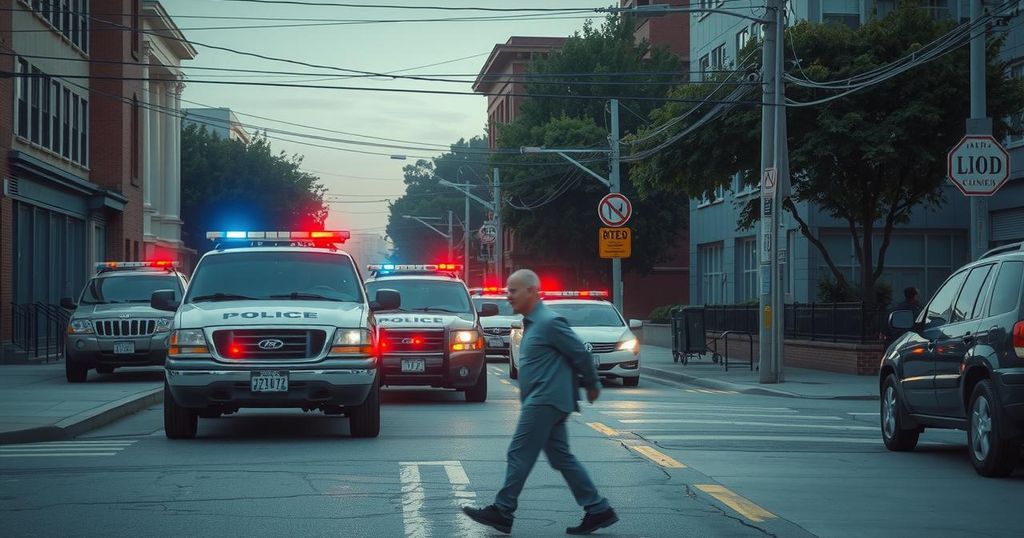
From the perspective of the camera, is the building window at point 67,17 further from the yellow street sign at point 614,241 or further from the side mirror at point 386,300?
the side mirror at point 386,300

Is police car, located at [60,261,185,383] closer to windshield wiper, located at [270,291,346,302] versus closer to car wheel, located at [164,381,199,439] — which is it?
windshield wiper, located at [270,291,346,302]

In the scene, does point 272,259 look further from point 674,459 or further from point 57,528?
point 57,528

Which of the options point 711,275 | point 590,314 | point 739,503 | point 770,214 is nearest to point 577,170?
point 711,275

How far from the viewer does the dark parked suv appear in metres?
11.1

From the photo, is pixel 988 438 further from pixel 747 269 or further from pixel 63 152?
pixel 747 269

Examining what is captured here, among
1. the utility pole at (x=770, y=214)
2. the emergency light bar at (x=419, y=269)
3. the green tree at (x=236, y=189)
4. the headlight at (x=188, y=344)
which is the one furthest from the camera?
the green tree at (x=236, y=189)

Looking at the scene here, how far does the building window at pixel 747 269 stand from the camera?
4772cm

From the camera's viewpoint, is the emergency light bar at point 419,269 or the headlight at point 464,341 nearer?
the headlight at point 464,341

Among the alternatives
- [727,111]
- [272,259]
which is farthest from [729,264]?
[272,259]

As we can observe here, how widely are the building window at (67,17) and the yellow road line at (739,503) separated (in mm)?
26445

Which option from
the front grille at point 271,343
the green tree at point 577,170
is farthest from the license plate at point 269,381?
the green tree at point 577,170

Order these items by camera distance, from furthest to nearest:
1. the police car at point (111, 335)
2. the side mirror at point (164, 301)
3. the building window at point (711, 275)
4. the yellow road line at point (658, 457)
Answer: the building window at point (711, 275), the police car at point (111, 335), the side mirror at point (164, 301), the yellow road line at point (658, 457)

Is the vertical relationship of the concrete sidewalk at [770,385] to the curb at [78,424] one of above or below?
below

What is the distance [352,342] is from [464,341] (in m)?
5.26
